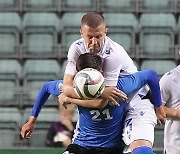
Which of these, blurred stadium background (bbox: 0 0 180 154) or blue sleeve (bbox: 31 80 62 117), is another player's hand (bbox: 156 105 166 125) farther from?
blurred stadium background (bbox: 0 0 180 154)

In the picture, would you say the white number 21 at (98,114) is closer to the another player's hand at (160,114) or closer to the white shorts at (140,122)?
the white shorts at (140,122)

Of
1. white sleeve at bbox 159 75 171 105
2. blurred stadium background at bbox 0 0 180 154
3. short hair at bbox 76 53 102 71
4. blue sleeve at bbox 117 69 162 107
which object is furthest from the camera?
blurred stadium background at bbox 0 0 180 154

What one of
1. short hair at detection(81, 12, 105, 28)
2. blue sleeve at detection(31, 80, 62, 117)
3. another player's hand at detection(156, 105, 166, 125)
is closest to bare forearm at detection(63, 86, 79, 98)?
blue sleeve at detection(31, 80, 62, 117)

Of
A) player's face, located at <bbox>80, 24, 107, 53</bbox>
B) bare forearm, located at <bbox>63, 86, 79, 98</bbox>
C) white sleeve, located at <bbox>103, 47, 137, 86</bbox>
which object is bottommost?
bare forearm, located at <bbox>63, 86, 79, 98</bbox>

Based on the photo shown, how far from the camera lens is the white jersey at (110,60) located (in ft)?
15.1

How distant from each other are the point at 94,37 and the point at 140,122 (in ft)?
2.23

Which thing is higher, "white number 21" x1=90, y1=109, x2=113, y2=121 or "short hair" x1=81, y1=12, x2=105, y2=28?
"short hair" x1=81, y1=12, x2=105, y2=28

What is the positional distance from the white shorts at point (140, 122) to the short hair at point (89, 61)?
49 cm

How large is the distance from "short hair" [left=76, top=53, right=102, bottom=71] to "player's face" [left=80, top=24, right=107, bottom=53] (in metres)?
0.09

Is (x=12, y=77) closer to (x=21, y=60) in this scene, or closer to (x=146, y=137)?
(x=21, y=60)

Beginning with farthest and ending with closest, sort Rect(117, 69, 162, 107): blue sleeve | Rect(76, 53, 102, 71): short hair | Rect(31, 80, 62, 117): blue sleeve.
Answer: Rect(31, 80, 62, 117): blue sleeve < Rect(117, 69, 162, 107): blue sleeve < Rect(76, 53, 102, 71): short hair

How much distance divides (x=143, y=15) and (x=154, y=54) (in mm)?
578

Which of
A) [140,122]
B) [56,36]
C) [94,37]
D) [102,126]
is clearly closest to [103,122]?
[102,126]

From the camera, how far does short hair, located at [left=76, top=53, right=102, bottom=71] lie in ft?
14.6
